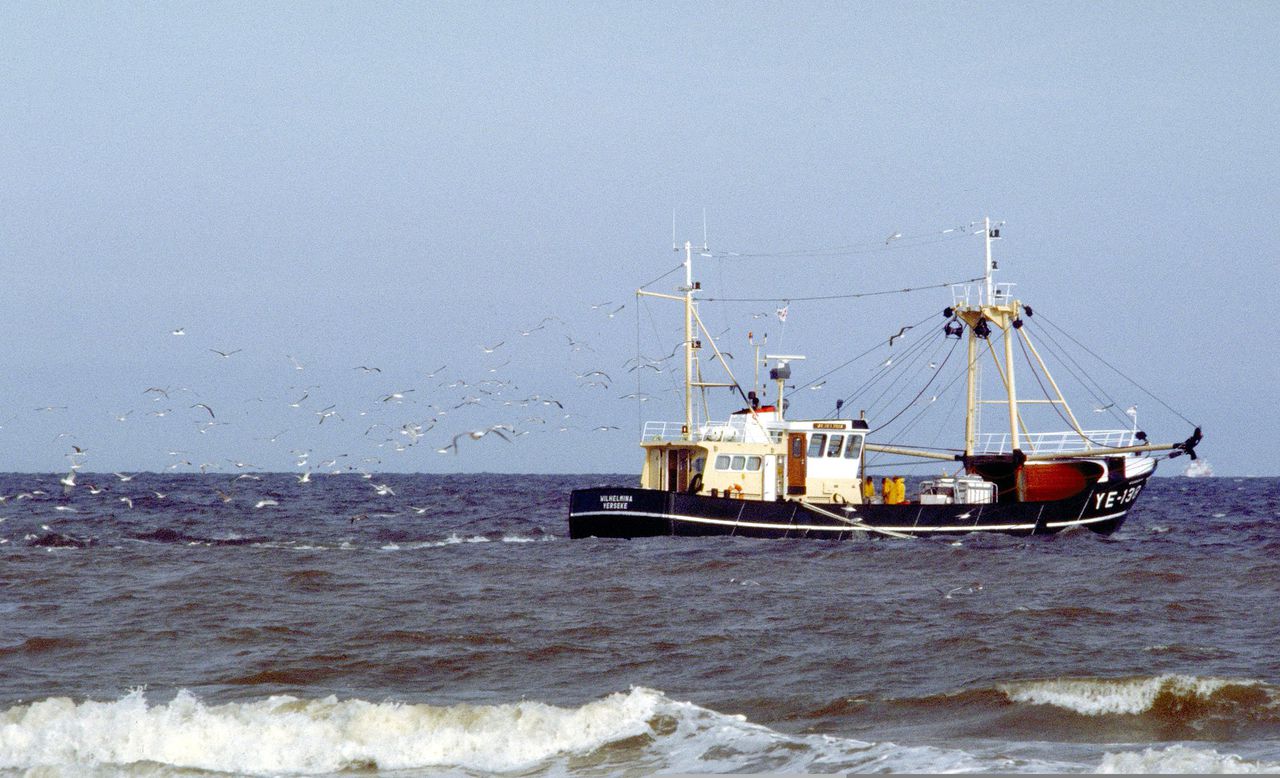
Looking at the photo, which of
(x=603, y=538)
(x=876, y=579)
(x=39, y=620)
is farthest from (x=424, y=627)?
(x=603, y=538)

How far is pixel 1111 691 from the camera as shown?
12438 millimetres

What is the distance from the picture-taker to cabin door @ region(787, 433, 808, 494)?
109 feet

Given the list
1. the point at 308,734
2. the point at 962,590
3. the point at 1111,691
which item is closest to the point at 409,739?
the point at 308,734

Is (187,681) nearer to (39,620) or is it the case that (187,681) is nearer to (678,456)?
(39,620)

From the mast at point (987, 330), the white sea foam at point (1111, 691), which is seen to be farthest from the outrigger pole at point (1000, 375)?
the white sea foam at point (1111, 691)

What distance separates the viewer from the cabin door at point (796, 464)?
33312 millimetres

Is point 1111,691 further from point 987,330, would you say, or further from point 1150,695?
point 987,330

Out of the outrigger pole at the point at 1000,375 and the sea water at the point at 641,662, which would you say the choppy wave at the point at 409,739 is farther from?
the outrigger pole at the point at 1000,375

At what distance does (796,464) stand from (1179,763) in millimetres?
24158

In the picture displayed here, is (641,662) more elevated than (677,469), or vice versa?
(677,469)

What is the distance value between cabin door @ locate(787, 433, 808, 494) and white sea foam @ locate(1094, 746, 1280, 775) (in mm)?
23687

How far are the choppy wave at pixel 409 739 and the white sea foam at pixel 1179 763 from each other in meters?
1.00

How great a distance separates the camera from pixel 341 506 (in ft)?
192

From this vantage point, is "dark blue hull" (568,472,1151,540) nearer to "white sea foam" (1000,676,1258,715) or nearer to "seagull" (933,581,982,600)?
"seagull" (933,581,982,600)
